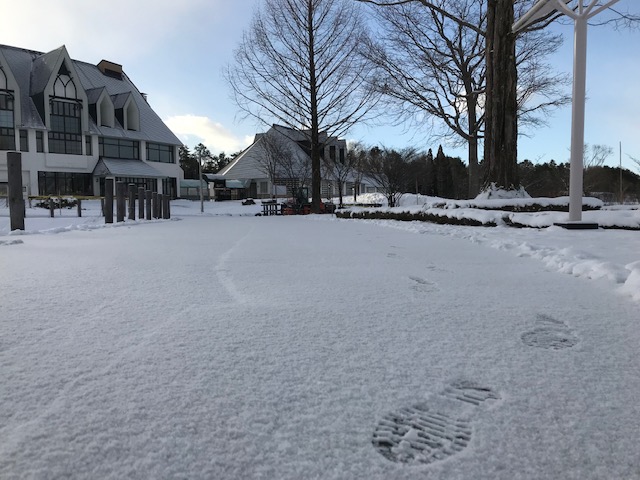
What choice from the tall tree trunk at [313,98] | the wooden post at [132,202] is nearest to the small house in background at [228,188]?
the tall tree trunk at [313,98]

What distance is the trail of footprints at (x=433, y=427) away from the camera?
1217 millimetres

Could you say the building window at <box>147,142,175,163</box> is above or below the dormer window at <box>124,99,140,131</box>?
below

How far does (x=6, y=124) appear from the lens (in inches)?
1089

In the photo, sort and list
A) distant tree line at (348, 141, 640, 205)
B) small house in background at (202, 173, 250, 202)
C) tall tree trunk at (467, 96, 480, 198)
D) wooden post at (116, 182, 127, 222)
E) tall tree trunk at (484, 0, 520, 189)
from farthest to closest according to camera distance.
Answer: small house in background at (202, 173, 250, 202), distant tree line at (348, 141, 640, 205), tall tree trunk at (467, 96, 480, 198), wooden post at (116, 182, 127, 222), tall tree trunk at (484, 0, 520, 189)

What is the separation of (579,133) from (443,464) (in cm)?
733

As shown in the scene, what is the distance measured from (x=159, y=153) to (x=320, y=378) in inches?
1459

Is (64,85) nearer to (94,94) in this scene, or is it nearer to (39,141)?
(94,94)

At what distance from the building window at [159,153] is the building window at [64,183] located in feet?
17.7

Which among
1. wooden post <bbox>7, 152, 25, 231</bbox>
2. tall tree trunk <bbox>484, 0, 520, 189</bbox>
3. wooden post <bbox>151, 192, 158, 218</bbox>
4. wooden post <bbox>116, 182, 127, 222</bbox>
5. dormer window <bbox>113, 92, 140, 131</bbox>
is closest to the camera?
wooden post <bbox>7, 152, 25, 231</bbox>

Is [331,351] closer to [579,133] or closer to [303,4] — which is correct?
[579,133]

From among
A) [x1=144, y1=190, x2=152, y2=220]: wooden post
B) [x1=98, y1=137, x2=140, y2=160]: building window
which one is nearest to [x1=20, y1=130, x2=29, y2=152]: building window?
[x1=98, y1=137, x2=140, y2=160]: building window

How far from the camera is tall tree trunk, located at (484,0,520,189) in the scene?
10.1m

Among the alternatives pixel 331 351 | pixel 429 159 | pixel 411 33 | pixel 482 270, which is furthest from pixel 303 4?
pixel 429 159

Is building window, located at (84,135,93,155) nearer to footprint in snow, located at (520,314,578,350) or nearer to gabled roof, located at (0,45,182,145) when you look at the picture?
gabled roof, located at (0,45,182,145)
